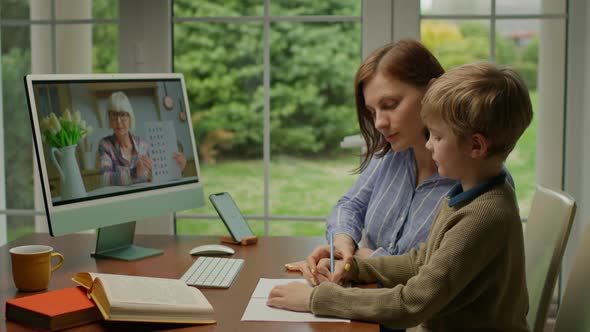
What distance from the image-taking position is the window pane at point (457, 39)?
310cm

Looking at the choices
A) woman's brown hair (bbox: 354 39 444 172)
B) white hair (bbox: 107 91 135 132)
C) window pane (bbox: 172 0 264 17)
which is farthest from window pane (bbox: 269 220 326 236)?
woman's brown hair (bbox: 354 39 444 172)

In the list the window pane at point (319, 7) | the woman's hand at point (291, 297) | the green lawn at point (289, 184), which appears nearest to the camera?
the woman's hand at point (291, 297)

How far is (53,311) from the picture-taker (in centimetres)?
145

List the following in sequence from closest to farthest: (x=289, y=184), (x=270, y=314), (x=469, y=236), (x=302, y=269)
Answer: (x=469, y=236), (x=270, y=314), (x=302, y=269), (x=289, y=184)

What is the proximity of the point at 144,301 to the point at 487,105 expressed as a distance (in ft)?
2.46

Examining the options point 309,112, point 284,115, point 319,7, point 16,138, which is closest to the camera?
point 16,138

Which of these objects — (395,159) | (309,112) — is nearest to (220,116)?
(309,112)

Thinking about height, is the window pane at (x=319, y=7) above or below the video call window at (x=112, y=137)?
above

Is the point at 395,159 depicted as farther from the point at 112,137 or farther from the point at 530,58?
the point at 530,58

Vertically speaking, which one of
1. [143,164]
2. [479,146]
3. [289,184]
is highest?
[479,146]

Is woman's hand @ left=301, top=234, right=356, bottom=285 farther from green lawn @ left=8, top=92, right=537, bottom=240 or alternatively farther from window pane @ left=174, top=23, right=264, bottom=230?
green lawn @ left=8, top=92, right=537, bottom=240

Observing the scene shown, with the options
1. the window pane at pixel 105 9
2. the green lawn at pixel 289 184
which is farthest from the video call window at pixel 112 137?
the green lawn at pixel 289 184

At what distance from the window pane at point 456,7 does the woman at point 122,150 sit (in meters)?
1.43

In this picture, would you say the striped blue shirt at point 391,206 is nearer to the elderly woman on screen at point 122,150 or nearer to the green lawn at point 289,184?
the elderly woman on screen at point 122,150
